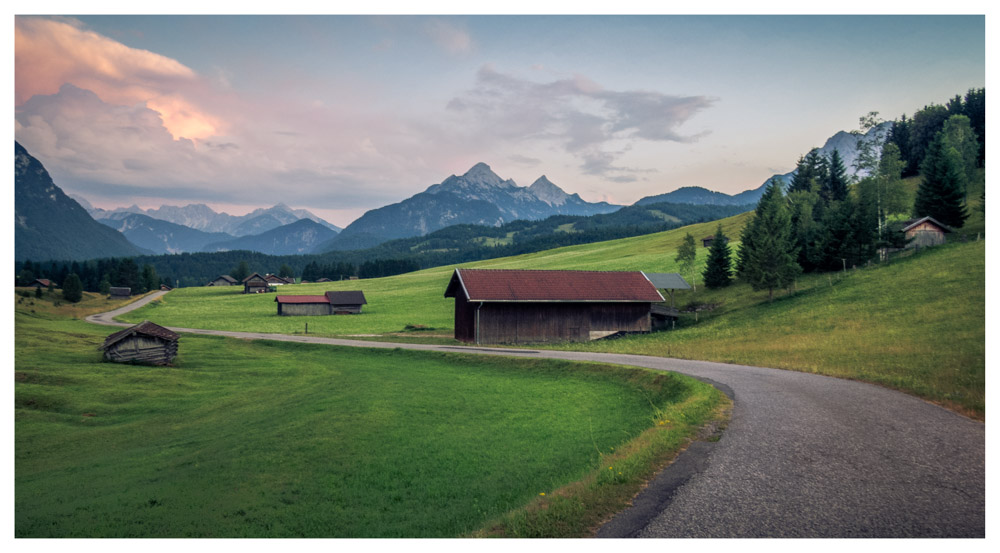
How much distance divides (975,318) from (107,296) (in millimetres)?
175430

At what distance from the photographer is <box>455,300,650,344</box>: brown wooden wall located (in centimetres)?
4716

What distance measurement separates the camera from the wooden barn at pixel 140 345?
36812 millimetres

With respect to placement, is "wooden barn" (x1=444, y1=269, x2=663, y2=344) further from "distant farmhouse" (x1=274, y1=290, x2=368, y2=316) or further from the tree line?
"distant farmhouse" (x1=274, y1=290, x2=368, y2=316)

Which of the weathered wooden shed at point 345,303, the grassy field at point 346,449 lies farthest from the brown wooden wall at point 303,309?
the grassy field at point 346,449

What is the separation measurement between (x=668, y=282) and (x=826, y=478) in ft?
200

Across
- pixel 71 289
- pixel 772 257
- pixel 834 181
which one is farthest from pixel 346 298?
pixel 834 181

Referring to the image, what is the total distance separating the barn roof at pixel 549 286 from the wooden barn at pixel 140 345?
2387 cm

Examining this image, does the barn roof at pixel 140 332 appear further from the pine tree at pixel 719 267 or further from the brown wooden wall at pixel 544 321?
the pine tree at pixel 719 267

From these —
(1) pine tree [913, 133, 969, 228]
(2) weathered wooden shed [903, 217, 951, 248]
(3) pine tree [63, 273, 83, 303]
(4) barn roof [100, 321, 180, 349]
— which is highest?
(1) pine tree [913, 133, 969, 228]

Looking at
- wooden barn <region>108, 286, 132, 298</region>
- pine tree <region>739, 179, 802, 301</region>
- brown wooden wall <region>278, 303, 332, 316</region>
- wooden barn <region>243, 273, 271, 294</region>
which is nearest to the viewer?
pine tree <region>739, 179, 802, 301</region>

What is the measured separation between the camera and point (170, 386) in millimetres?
30141

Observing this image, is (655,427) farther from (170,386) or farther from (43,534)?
(170,386)

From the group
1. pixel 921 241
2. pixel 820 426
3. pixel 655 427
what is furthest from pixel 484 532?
pixel 921 241

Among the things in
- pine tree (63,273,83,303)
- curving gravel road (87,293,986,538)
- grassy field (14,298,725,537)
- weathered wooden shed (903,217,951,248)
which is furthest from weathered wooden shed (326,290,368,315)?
curving gravel road (87,293,986,538)
